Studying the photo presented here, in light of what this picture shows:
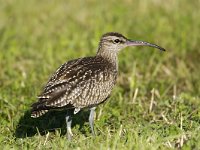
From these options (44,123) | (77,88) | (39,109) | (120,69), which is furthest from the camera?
(120,69)

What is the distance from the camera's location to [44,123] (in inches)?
363

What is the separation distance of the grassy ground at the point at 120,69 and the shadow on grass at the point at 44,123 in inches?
0.6

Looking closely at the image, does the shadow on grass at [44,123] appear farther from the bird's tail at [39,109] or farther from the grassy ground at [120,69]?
the bird's tail at [39,109]

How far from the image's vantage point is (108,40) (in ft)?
30.4

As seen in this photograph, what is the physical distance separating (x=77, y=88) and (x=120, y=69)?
3423 mm

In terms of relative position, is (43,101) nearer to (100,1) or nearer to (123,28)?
(123,28)

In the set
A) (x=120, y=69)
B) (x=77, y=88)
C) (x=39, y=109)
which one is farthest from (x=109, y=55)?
(x=120, y=69)

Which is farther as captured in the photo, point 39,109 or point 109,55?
point 109,55

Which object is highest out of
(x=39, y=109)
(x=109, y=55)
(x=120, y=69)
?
(x=109, y=55)

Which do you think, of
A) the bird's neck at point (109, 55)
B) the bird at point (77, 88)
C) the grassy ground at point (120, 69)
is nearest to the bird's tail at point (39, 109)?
the bird at point (77, 88)

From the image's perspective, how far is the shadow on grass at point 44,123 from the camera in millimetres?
8948

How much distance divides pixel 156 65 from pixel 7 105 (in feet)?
10.6

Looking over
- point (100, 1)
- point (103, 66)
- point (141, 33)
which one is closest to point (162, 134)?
point (103, 66)

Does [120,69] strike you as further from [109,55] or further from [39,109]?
[39,109]
